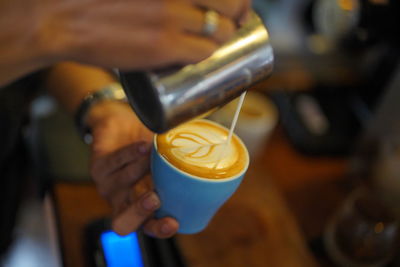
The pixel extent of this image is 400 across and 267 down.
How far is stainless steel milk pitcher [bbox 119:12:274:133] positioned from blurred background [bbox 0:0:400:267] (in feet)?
0.82

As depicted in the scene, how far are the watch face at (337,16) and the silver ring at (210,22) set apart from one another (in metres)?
0.65

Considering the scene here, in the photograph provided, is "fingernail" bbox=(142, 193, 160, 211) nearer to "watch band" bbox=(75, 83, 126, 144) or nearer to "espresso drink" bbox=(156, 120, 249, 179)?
"espresso drink" bbox=(156, 120, 249, 179)

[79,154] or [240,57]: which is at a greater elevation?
[240,57]

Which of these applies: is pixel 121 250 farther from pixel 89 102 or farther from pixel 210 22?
pixel 210 22

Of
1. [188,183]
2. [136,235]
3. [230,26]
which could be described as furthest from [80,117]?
[230,26]

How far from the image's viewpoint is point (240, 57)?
0.42 m

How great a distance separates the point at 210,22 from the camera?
1.26 ft

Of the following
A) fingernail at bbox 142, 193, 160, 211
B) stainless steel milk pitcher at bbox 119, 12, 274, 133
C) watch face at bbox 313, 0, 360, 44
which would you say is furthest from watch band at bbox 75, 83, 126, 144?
watch face at bbox 313, 0, 360, 44

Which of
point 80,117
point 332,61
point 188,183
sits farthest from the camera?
point 332,61

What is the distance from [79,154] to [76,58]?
60cm

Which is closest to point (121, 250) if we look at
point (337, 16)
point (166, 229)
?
point (166, 229)

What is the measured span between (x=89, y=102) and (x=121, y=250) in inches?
12.0

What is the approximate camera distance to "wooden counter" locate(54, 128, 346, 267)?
0.75m

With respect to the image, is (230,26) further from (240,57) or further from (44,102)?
(44,102)
